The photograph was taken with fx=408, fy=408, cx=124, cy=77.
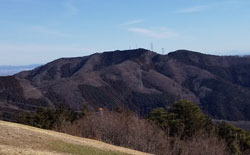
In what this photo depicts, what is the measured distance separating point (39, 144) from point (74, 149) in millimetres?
1846

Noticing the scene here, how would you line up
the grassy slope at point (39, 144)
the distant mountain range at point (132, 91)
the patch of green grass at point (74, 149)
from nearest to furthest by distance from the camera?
the grassy slope at point (39, 144) → the patch of green grass at point (74, 149) → the distant mountain range at point (132, 91)

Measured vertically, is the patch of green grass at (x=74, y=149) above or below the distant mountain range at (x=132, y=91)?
above

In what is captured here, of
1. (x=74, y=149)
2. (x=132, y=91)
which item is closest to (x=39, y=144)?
(x=74, y=149)

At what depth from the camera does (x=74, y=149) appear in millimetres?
21328

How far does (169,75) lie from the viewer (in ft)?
654

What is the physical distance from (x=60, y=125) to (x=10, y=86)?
97.4m

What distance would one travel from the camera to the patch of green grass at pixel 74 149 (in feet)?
67.2

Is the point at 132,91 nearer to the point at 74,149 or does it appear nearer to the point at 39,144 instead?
the point at 74,149

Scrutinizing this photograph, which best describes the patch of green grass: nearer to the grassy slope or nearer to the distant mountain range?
the grassy slope

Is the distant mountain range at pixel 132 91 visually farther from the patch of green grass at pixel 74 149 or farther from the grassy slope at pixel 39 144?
the patch of green grass at pixel 74 149

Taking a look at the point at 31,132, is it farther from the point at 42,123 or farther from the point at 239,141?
the point at 239,141

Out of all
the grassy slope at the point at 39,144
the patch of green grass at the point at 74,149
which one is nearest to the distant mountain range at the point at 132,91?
the grassy slope at the point at 39,144

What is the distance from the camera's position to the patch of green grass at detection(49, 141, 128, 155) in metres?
20.5

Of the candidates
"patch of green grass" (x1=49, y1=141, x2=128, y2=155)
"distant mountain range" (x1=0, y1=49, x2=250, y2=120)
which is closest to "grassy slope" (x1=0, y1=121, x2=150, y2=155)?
"patch of green grass" (x1=49, y1=141, x2=128, y2=155)
